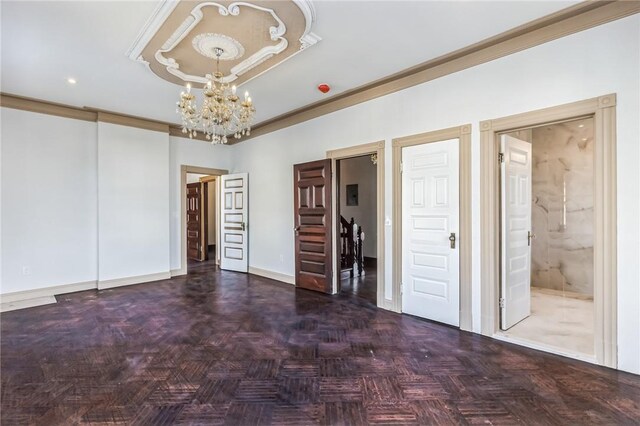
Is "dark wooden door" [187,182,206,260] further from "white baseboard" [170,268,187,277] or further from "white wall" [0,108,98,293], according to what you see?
"white wall" [0,108,98,293]

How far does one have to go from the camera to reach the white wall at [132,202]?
541 cm

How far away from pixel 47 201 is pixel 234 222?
10.2 feet

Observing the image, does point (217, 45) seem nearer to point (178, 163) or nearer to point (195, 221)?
point (178, 163)

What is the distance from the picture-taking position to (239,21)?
279 centimetres

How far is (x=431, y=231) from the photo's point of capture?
374 centimetres

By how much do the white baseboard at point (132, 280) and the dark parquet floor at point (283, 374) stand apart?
1279 millimetres

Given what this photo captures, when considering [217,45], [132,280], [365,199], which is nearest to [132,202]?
[132,280]

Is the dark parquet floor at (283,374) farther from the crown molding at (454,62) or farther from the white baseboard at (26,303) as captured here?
the crown molding at (454,62)

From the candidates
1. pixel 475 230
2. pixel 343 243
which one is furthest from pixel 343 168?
pixel 475 230

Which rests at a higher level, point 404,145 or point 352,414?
point 404,145

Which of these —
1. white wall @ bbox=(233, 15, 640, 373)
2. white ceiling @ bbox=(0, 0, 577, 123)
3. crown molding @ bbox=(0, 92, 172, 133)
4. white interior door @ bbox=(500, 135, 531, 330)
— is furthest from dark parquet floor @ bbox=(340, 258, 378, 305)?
crown molding @ bbox=(0, 92, 172, 133)

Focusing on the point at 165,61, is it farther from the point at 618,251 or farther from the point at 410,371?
the point at 618,251

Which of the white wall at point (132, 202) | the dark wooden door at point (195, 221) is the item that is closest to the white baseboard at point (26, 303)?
the white wall at point (132, 202)

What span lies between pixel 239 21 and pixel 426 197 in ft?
8.86
